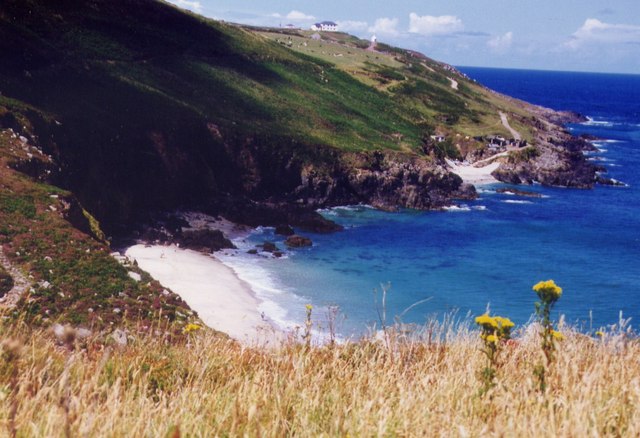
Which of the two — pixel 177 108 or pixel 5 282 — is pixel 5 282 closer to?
pixel 5 282

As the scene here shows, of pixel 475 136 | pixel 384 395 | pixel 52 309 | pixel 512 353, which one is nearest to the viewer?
pixel 384 395

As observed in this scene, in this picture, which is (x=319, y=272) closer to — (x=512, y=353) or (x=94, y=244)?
(x=94, y=244)

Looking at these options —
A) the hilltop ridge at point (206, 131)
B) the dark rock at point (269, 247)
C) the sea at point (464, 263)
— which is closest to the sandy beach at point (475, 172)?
the hilltop ridge at point (206, 131)

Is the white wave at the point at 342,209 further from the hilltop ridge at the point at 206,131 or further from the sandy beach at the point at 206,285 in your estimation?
the sandy beach at the point at 206,285

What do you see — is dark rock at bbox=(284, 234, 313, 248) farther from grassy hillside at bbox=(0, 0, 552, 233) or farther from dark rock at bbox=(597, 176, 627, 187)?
dark rock at bbox=(597, 176, 627, 187)

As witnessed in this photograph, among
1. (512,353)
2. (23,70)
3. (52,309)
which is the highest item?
(23,70)

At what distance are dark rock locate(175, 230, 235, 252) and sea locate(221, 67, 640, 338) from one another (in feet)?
4.59

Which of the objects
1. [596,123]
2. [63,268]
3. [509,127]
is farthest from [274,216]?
[596,123]

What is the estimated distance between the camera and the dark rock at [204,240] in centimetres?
3994

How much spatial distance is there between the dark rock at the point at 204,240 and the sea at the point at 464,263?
1400mm

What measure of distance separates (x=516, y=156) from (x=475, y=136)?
33.2 feet

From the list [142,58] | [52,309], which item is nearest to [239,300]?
[52,309]

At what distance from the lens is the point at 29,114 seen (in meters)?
37.1

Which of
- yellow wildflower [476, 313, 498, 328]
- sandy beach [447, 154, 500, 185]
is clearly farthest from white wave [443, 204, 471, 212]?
yellow wildflower [476, 313, 498, 328]
